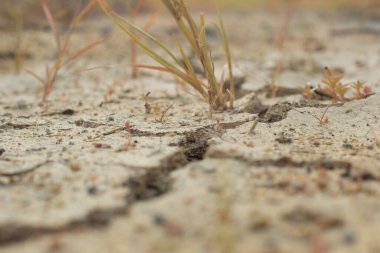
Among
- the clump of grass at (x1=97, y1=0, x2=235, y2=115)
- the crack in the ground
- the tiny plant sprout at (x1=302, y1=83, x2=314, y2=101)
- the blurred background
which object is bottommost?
the crack in the ground

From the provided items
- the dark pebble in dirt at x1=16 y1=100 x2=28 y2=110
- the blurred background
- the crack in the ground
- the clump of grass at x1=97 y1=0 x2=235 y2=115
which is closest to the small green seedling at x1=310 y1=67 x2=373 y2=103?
the clump of grass at x1=97 y1=0 x2=235 y2=115

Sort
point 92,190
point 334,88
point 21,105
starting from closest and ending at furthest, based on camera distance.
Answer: point 92,190
point 334,88
point 21,105

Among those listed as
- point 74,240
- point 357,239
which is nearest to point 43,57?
point 74,240

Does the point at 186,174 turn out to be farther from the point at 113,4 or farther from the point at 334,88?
the point at 113,4

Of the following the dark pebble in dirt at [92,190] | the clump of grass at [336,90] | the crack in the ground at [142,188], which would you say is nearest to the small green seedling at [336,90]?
the clump of grass at [336,90]

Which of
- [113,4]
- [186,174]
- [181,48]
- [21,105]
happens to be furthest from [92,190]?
[113,4]

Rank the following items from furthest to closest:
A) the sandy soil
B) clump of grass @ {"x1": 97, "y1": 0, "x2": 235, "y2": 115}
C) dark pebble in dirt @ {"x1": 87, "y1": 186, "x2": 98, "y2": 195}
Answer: clump of grass @ {"x1": 97, "y1": 0, "x2": 235, "y2": 115}, dark pebble in dirt @ {"x1": 87, "y1": 186, "x2": 98, "y2": 195}, the sandy soil

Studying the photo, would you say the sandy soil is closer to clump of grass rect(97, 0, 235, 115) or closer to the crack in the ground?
the crack in the ground

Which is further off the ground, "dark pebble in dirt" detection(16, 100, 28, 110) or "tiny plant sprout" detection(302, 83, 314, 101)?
"tiny plant sprout" detection(302, 83, 314, 101)

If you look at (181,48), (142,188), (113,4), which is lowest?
(142,188)

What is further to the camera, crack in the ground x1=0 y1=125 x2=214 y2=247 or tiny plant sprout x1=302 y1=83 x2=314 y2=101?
tiny plant sprout x1=302 y1=83 x2=314 y2=101
